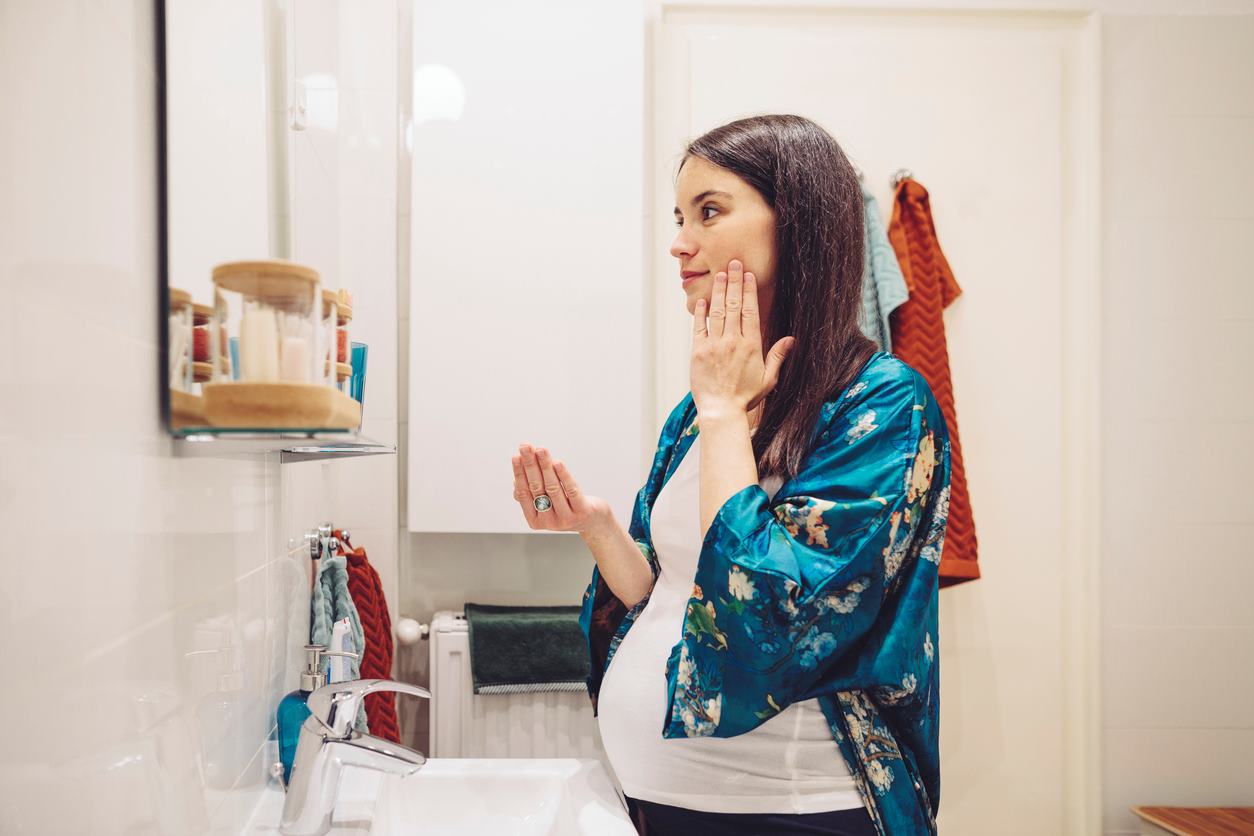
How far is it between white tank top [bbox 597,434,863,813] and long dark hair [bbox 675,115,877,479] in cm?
13

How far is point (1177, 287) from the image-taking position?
5.95ft

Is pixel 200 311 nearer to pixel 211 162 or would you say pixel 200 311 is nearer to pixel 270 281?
pixel 270 281

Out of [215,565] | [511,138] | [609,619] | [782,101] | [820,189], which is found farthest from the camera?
[782,101]

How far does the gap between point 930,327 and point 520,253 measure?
807mm

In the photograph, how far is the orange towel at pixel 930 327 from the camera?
1.65 meters

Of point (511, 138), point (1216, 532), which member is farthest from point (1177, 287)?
point (511, 138)

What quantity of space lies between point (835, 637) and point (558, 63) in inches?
47.7

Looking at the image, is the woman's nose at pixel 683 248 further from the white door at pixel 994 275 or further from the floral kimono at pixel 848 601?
the white door at pixel 994 275

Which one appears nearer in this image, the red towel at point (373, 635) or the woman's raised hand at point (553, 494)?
the woman's raised hand at point (553, 494)

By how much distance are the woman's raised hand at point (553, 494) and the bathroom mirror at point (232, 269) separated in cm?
23

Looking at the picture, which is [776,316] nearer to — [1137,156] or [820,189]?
[820,189]

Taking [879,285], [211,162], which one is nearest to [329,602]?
[211,162]

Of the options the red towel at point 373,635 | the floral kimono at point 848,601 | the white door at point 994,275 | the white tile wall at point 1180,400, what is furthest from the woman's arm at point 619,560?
the white tile wall at point 1180,400

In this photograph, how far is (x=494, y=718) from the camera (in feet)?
5.15
